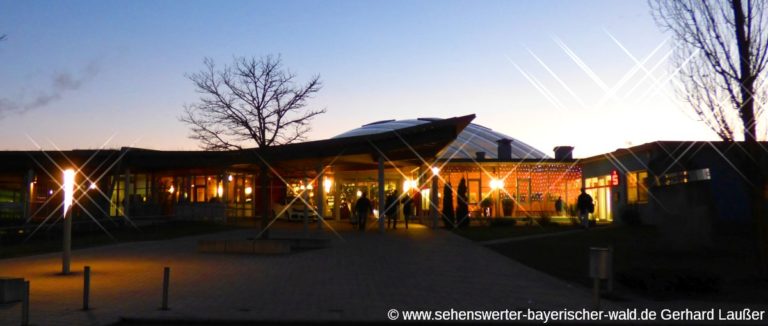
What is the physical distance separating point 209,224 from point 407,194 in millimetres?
9510

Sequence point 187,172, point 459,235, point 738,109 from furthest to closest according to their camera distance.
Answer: point 187,172 → point 459,235 → point 738,109

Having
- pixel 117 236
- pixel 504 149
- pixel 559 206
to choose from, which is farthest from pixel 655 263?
pixel 504 149

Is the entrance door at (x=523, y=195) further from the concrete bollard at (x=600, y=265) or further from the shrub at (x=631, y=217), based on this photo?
the concrete bollard at (x=600, y=265)

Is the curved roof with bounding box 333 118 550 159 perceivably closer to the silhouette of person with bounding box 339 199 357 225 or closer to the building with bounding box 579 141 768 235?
the silhouette of person with bounding box 339 199 357 225

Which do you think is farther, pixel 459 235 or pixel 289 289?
pixel 459 235

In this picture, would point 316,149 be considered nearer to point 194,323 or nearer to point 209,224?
point 209,224

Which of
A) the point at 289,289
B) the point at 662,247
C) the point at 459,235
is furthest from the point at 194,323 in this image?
the point at 459,235

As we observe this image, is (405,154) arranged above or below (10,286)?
above

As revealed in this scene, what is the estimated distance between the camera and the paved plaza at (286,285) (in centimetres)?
966

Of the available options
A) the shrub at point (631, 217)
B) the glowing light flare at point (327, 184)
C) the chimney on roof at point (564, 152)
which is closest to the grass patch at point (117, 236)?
the glowing light flare at point (327, 184)

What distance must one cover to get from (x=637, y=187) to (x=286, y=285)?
919 inches

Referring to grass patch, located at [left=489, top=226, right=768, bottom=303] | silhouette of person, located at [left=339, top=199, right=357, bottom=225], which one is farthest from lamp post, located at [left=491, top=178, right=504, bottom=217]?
grass patch, located at [left=489, top=226, right=768, bottom=303]

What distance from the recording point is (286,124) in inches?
845

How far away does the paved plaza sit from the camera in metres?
9.66
